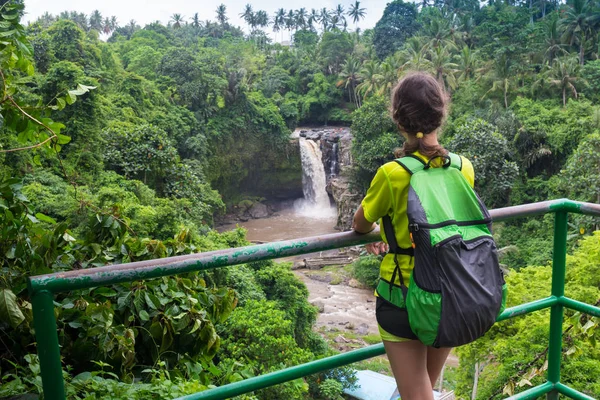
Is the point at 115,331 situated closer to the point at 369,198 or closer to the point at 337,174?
the point at 369,198

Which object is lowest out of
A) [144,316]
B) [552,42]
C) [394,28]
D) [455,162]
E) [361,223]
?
[144,316]

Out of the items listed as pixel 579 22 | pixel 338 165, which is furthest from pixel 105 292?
pixel 579 22

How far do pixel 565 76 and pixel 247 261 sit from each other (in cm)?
2375

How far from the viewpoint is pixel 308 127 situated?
32719mm

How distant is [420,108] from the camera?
1.32 meters

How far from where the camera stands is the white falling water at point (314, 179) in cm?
2797

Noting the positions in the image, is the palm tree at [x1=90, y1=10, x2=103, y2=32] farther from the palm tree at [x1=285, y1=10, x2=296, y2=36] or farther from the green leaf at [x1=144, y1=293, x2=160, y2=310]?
the green leaf at [x1=144, y1=293, x2=160, y2=310]

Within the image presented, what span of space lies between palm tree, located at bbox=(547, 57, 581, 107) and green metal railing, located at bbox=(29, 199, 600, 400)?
2238cm

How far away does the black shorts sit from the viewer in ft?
4.15

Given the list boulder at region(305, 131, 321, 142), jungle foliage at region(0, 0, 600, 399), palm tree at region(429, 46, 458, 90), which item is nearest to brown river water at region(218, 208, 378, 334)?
jungle foliage at region(0, 0, 600, 399)

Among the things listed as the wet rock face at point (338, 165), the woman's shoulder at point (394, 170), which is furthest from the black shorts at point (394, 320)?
the wet rock face at point (338, 165)

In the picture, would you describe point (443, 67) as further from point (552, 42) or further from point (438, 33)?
point (438, 33)

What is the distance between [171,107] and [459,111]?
13.1m

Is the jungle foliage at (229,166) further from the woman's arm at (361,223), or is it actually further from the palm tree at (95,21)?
the palm tree at (95,21)
